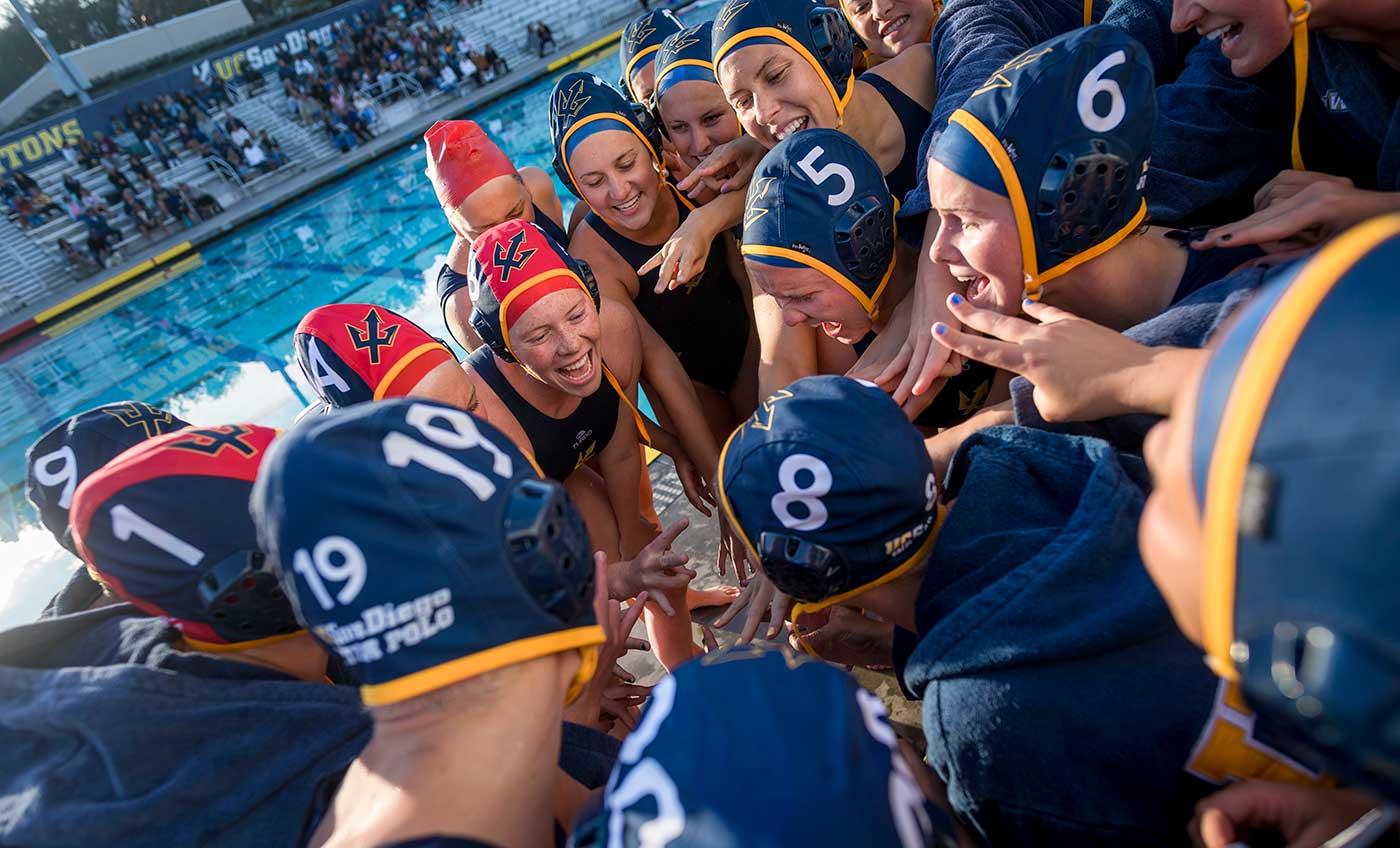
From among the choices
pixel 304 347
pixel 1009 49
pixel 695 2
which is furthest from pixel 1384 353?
pixel 695 2

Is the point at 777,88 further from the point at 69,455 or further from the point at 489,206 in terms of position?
the point at 69,455

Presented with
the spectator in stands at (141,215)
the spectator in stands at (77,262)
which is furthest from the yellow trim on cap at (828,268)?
the spectator in stands at (141,215)

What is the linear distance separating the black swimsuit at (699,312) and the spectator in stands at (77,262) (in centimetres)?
1629

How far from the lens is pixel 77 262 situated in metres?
14.3

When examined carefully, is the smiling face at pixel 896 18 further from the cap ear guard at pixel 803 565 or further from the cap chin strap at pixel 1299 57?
the cap ear guard at pixel 803 565

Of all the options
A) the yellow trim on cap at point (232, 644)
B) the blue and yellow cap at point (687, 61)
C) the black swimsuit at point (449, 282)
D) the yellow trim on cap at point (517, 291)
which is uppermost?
the blue and yellow cap at point (687, 61)

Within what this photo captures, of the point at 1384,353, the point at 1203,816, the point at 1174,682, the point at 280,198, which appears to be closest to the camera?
the point at 1384,353

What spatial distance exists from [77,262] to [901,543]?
1877 cm

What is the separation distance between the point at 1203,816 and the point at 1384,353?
2.62ft

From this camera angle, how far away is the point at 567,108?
350 cm

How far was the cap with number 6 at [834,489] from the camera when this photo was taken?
1475mm

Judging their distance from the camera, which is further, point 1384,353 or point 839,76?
point 839,76

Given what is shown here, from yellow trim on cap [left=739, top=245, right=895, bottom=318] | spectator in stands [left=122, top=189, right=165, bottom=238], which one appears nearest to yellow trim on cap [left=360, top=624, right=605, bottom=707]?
yellow trim on cap [left=739, top=245, right=895, bottom=318]

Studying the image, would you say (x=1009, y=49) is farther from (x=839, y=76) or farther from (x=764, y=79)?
(x=764, y=79)
